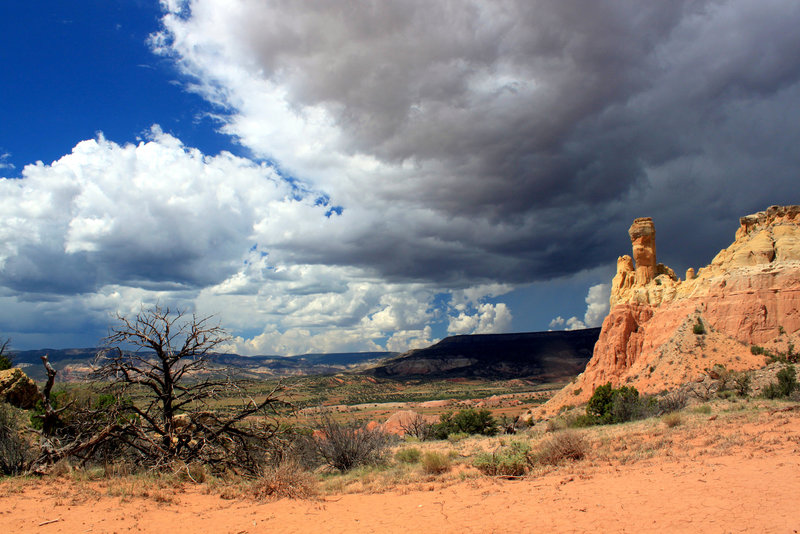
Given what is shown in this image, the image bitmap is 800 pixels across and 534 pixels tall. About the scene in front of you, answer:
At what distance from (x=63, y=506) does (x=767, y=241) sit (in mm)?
47489

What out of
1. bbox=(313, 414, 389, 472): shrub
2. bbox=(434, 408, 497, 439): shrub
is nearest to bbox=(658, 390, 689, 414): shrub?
bbox=(434, 408, 497, 439): shrub

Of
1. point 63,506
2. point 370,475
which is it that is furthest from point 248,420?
point 63,506

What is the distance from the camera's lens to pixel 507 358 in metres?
158

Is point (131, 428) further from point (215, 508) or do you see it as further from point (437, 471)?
point (437, 471)

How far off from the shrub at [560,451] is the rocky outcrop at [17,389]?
17.4 metres

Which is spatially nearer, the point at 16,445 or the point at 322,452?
the point at 16,445

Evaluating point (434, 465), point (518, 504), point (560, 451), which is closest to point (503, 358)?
point (560, 451)

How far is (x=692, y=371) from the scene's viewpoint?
34.1 meters

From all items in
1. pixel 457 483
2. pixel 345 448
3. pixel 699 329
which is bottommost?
pixel 345 448

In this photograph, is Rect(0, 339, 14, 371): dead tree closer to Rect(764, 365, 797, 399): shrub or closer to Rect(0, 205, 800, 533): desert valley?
Rect(0, 205, 800, 533): desert valley

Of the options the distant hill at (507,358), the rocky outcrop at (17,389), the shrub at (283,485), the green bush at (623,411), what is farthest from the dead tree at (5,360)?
the distant hill at (507,358)

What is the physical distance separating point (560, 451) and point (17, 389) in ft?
60.1

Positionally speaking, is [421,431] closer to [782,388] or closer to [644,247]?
[782,388]

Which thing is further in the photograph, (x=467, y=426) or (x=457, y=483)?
(x=467, y=426)
